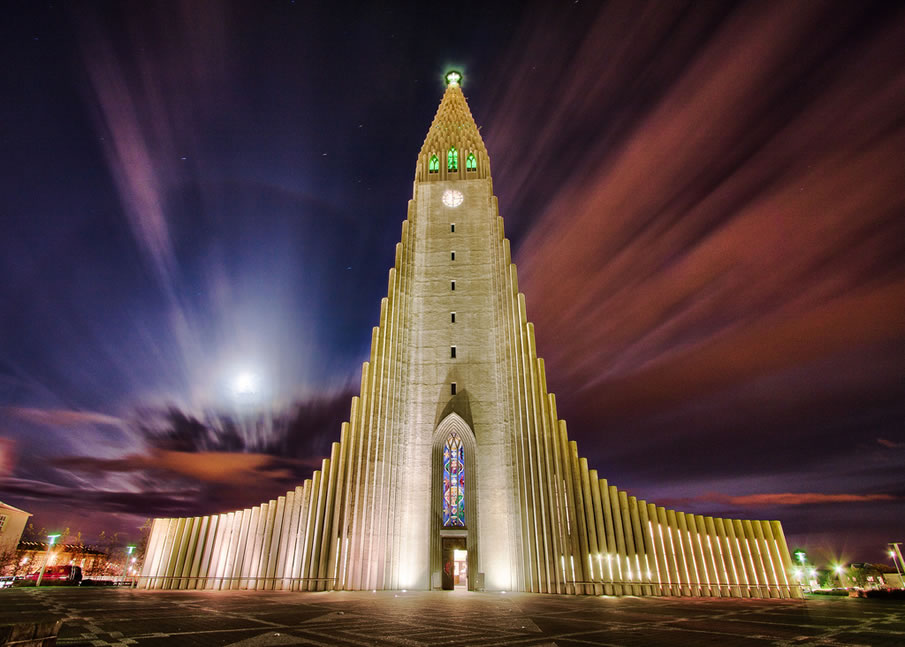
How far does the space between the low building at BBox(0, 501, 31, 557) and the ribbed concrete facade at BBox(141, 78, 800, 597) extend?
133 feet

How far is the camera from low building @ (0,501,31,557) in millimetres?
47344

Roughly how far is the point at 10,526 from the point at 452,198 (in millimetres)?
64140

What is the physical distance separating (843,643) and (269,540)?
22579 millimetres

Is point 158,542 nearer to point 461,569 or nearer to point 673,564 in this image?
point 461,569

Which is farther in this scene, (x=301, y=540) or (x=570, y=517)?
(x=301, y=540)

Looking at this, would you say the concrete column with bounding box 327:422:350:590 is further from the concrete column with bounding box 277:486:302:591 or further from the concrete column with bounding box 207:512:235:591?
the concrete column with bounding box 207:512:235:591

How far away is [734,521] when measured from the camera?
20.3m

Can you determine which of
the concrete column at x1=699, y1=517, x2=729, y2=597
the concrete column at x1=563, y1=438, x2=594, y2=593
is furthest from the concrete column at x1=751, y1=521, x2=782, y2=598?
the concrete column at x1=563, y1=438, x2=594, y2=593

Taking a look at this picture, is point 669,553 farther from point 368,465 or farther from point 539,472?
point 368,465

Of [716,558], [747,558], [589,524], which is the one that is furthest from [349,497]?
[747,558]

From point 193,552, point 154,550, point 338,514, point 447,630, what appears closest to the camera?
point 447,630

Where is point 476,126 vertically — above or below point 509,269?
above

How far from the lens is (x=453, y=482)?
22156 mm

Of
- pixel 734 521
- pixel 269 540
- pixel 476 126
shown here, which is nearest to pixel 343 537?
pixel 269 540
